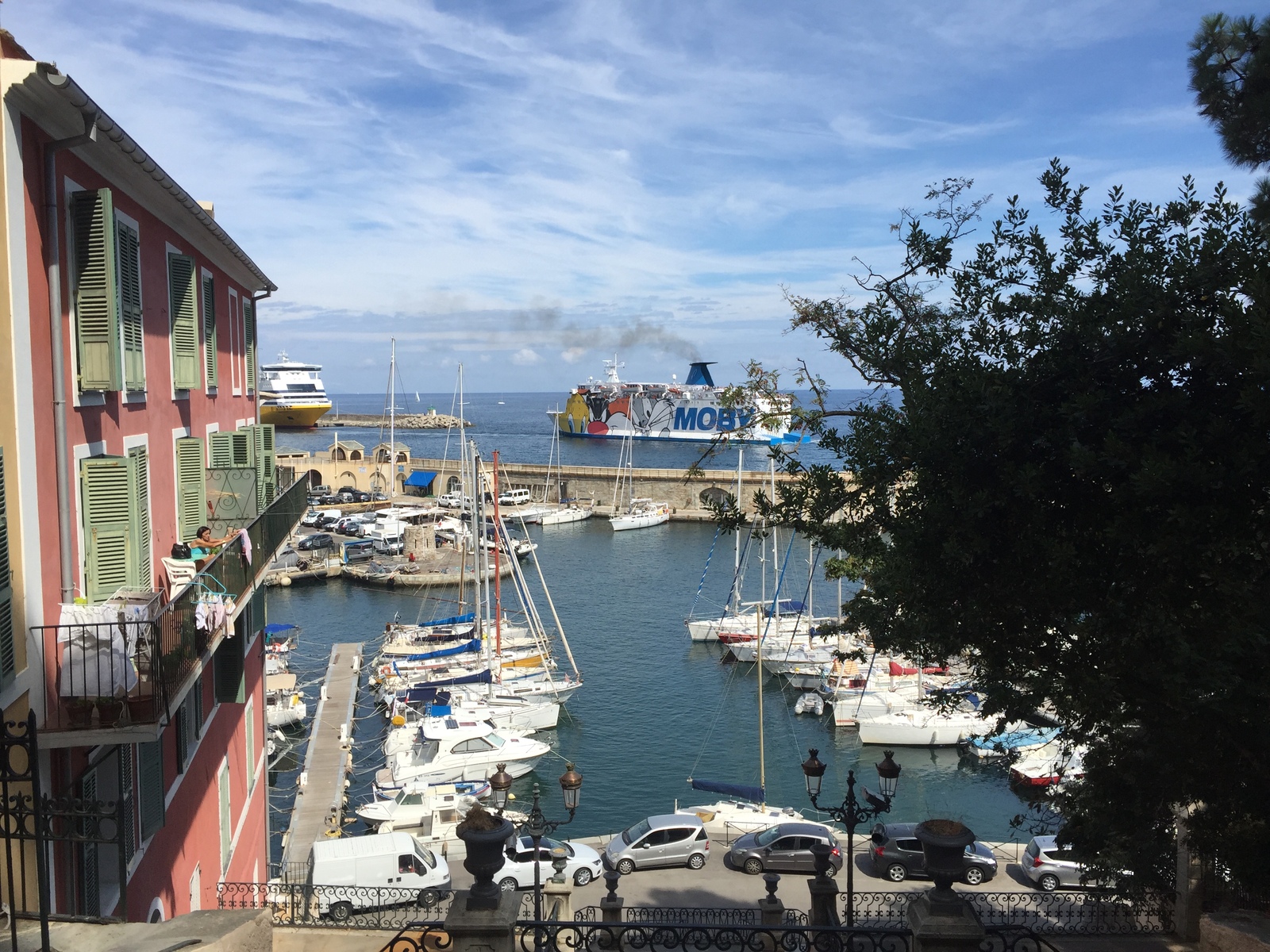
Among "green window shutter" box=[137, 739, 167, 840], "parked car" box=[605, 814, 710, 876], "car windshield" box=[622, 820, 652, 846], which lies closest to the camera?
"green window shutter" box=[137, 739, 167, 840]

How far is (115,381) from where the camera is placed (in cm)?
629

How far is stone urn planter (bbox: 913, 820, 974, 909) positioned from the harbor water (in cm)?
1493

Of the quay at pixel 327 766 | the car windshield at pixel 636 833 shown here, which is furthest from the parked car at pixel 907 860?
the quay at pixel 327 766

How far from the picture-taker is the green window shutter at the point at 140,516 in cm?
676

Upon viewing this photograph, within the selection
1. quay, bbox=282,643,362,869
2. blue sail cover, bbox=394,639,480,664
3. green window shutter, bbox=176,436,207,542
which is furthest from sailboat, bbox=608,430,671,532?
green window shutter, bbox=176,436,207,542

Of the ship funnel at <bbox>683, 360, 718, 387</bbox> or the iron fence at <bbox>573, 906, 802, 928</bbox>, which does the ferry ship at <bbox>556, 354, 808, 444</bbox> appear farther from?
the iron fence at <bbox>573, 906, 802, 928</bbox>

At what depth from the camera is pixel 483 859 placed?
5207 millimetres

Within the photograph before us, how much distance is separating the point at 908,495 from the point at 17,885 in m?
5.64

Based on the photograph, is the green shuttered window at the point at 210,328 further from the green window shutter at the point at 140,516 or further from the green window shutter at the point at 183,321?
the green window shutter at the point at 140,516

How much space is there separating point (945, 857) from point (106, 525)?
5.60 m

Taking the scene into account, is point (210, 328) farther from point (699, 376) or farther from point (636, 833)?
point (699, 376)

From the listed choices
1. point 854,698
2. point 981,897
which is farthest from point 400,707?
point 981,897

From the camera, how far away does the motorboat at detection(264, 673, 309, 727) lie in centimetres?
2480

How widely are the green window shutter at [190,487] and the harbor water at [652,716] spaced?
1048cm
